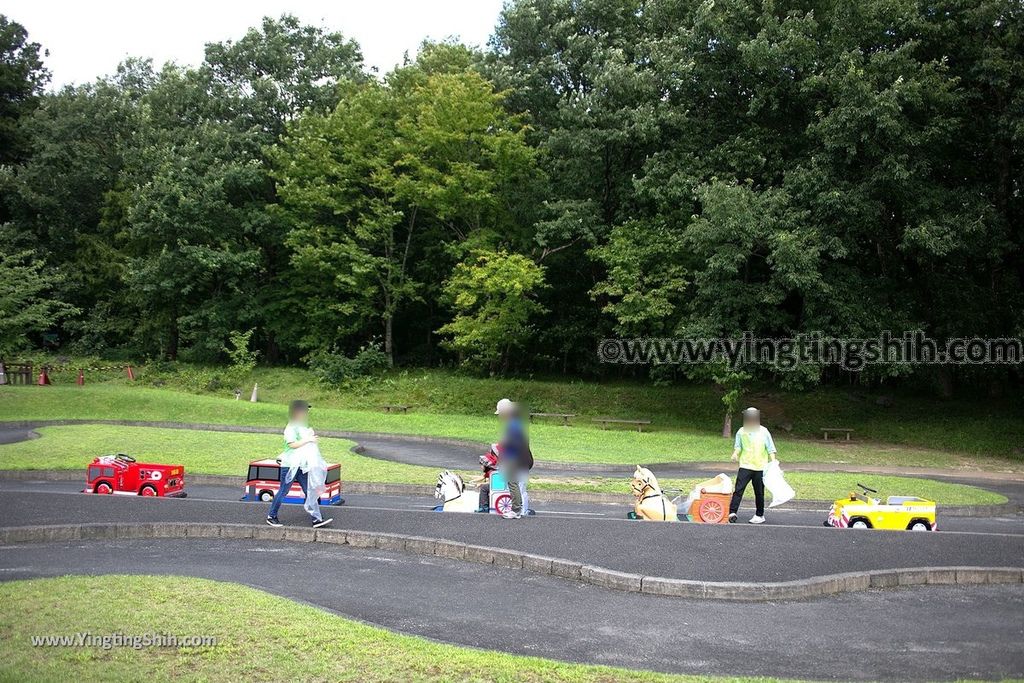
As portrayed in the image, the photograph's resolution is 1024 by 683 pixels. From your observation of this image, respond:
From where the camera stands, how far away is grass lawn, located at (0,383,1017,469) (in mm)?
24641

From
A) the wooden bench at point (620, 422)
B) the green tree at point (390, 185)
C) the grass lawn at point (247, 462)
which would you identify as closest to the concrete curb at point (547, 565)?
the grass lawn at point (247, 462)

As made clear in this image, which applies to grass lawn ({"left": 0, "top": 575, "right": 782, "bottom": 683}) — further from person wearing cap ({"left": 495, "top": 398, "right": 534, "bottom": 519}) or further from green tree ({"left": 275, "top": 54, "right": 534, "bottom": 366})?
green tree ({"left": 275, "top": 54, "right": 534, "bottom": 366})

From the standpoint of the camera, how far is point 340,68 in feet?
147

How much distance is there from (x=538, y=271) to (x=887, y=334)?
1412 centimetres

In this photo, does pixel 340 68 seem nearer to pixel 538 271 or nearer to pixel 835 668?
pixel 538 271

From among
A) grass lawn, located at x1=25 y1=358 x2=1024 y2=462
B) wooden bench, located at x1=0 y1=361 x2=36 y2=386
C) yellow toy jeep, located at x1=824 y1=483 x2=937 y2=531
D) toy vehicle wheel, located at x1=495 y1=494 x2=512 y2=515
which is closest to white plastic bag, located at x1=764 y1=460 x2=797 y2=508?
yellow toy jeep, located at x1=824 y1=483 x2=937 y2=531

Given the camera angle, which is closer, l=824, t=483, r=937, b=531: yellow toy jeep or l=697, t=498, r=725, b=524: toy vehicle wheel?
l=824, t=483, r=937, b=531: yellow toy jeep

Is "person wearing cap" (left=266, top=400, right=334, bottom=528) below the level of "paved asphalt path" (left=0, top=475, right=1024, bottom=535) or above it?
above

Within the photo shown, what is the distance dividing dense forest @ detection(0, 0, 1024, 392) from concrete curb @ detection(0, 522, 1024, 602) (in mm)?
18091

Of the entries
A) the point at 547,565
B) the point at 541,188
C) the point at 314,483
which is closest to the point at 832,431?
the point at 541,188

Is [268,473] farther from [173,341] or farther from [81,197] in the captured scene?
[81,197]

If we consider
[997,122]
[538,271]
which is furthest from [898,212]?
[538,271]

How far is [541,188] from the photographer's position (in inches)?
1503

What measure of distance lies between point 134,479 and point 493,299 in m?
22.5
